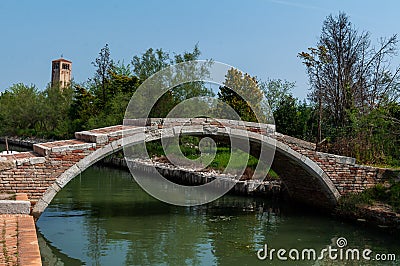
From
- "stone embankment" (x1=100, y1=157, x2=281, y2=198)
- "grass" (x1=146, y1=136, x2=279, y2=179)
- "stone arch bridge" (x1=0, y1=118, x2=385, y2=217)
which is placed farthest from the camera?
"grass" (x1=146, y1=136, x2=279, y2=179)

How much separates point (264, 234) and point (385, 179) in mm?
3356

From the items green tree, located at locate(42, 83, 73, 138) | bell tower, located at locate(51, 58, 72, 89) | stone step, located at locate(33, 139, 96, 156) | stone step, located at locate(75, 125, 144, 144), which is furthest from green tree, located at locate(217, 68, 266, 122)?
bell tower, located at locate(51, 58, 72, 89)

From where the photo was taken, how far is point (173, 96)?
23.1m

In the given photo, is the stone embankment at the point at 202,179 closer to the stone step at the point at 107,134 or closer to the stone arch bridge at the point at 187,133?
the stone arch bridge at the point at 187,133

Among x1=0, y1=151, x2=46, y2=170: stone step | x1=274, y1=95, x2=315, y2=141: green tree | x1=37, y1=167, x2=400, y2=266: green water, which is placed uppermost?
x1=274, y1=95, x2=315, y2=141: green tree

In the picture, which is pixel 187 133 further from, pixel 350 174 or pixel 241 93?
pixel 241 93

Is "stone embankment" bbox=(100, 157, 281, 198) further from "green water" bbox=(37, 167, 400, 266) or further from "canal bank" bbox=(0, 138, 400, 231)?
"green water" bbox=(37, 167, 400, 266)

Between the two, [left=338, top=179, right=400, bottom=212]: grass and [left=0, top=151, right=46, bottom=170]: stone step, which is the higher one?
[left=0, top=151, right=46, bottom=170]: stone step
